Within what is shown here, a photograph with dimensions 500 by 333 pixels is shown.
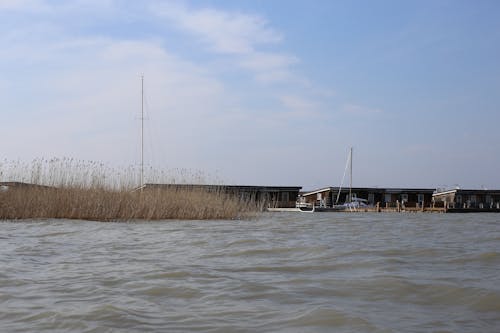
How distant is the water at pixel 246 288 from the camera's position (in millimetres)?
3537

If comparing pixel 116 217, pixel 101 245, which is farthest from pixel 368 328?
pixel 116 217

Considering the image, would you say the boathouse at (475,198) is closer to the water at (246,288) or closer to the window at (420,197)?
the window at (420,197)

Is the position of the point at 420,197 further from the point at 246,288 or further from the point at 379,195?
the point at 246,288

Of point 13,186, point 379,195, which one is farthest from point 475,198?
point 13,186

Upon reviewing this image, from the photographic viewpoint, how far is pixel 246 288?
482 cm

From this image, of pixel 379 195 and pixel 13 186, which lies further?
pixel 379 195

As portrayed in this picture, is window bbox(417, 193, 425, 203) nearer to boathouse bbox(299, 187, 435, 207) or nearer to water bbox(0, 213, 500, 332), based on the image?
boathouse bbox(299, 187, 435, 207)

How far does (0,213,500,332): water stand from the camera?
3.54m

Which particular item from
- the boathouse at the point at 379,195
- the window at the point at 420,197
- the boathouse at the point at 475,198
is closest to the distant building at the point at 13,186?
the boathouse at the point at 379,195

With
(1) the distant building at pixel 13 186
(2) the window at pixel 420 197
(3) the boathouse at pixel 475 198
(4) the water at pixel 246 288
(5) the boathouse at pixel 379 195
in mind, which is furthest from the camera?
(2) the window at pixel 420 197

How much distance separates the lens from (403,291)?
15.5 ft

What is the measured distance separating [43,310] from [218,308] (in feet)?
3.88

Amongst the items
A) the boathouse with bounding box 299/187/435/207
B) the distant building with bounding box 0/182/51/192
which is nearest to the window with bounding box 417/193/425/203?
the boathouse with bounding box 299/187/435/207

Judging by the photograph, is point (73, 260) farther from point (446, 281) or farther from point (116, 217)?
point (116, 217)
